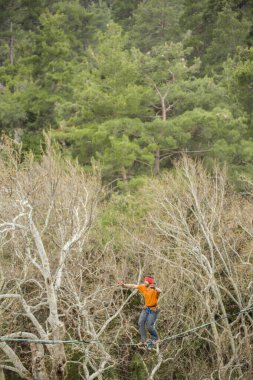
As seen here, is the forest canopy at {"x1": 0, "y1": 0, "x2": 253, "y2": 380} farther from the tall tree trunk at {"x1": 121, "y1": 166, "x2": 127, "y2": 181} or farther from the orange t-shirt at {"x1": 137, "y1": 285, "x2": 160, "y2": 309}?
the orange t-shirt at {"x1": 137, "y1": 285, "x2": 160, "y2": 309}

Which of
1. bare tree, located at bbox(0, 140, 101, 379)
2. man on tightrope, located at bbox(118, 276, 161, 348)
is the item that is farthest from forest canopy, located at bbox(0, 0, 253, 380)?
man on tightrope, located at bbox(118, 276, 161, 348)

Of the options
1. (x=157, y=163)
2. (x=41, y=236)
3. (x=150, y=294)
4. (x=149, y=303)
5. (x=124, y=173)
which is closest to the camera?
(x=150, y=294)

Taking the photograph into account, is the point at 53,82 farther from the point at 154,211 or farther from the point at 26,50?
the point at 154,211

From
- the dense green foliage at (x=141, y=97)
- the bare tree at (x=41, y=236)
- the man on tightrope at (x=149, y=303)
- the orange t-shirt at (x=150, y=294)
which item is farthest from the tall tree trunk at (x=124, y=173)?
the orange t-shirt at (x=150, y=294)

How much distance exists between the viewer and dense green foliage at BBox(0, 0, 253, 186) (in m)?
21.9

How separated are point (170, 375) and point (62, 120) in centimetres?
1273

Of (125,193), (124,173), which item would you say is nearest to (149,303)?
(125,193)

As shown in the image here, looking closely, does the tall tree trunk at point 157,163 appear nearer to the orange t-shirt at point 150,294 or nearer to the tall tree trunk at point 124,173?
the tall tree trunk at point 124,173

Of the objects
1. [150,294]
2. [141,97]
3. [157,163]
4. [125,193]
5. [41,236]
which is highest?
[141,97]

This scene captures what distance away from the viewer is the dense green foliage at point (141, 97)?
862 inches

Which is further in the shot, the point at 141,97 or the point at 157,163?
the point at 157,163

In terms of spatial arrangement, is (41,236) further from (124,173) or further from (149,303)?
(124,173)

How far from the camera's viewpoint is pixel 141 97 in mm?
22812

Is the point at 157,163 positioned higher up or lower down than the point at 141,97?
lower down
